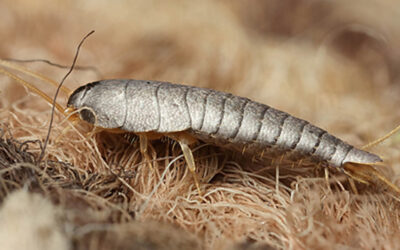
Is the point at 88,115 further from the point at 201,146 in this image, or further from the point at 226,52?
the point at 226,52

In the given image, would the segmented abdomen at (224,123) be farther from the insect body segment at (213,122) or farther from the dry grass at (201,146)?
the dry grass at (201,146)

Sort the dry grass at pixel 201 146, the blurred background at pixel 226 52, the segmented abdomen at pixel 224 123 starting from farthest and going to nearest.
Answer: the blurred background at pixel 226 52 → the segmented abdomen at pixel 224 123 → the dry grass at pixel 201 146

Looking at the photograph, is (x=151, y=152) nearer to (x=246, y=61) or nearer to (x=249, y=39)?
(x=246, y=61)

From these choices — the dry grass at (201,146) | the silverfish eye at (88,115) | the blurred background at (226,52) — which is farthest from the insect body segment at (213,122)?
the blurred background at (226,52)

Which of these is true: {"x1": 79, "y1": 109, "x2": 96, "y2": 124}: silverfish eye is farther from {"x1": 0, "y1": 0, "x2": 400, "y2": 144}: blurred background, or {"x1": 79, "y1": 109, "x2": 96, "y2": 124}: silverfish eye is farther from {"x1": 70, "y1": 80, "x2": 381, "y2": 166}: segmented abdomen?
{"x1": 0, "y1": 0, "x2": 400, "y2": 144}: blurred background

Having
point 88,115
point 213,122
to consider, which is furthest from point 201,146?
point 88,115

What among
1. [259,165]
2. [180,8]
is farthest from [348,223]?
[180,8]

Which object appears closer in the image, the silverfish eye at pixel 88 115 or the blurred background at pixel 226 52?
the silverfish eye at pixel 88 115
